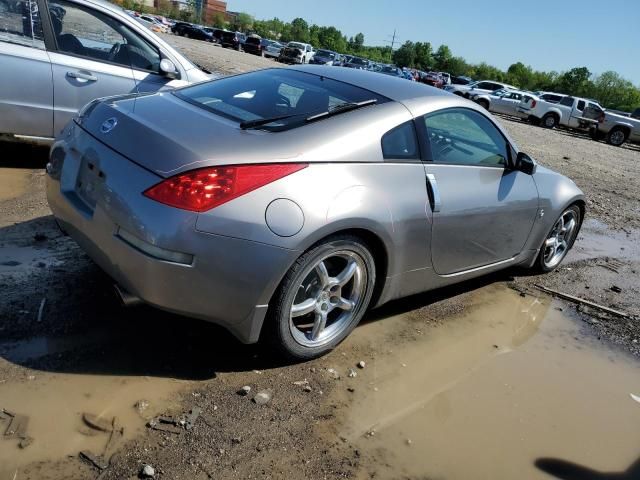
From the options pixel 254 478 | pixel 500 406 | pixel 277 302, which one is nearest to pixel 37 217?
pixel 277 302

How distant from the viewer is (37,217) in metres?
4.41

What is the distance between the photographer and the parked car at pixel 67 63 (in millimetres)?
5027

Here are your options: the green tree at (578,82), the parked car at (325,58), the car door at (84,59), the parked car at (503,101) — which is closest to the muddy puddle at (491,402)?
the car door at (84,59)

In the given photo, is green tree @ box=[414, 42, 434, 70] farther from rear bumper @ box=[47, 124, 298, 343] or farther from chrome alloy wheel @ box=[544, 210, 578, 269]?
rear bumper @ box=[47, 124, 298, 343]

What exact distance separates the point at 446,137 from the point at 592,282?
8.35 ft

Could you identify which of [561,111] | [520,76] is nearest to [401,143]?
[561,111]

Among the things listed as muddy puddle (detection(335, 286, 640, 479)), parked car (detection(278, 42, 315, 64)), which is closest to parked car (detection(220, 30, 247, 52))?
parked car (detection(278, 42, 315, 64))

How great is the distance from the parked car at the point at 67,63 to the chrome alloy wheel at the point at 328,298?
3.24m

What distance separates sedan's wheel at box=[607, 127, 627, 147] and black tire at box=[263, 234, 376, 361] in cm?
2594

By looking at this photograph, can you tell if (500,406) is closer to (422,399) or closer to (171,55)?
(422,399)

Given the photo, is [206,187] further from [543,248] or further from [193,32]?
[193,32]

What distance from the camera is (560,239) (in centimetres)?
527

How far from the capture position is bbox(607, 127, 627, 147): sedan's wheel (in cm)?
2533

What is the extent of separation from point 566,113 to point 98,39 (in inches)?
1041
